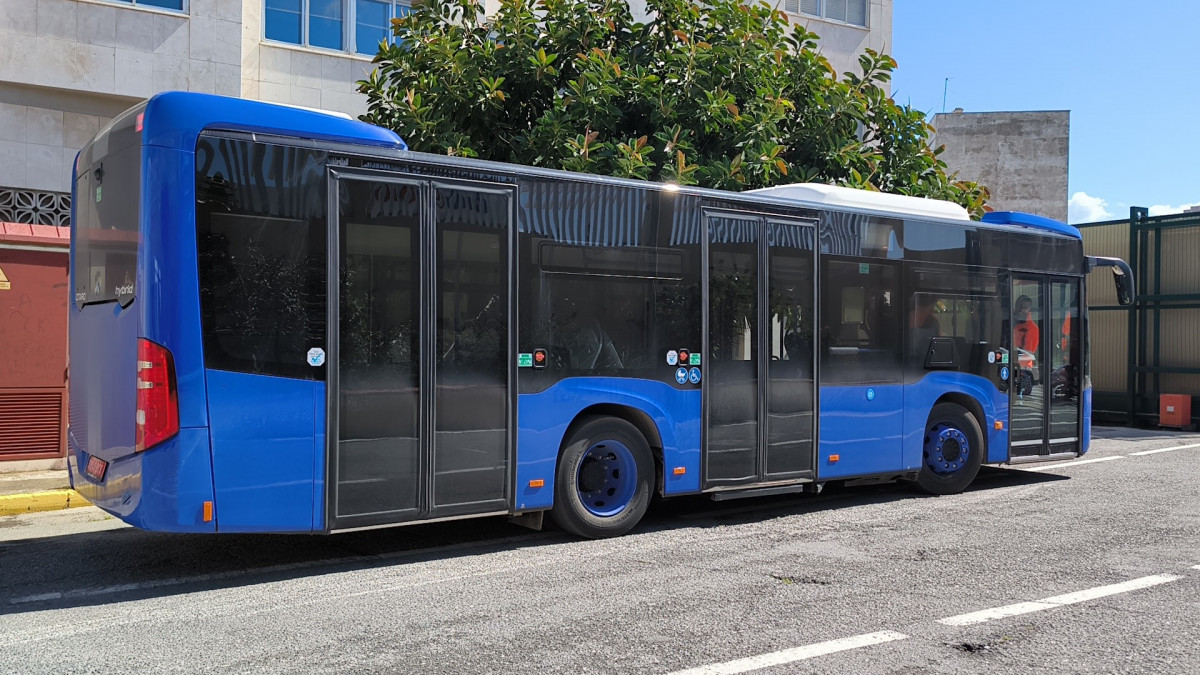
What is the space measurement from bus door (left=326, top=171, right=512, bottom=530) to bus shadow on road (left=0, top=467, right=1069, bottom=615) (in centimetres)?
61

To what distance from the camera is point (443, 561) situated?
7.59 metres

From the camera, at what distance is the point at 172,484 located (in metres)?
6.38

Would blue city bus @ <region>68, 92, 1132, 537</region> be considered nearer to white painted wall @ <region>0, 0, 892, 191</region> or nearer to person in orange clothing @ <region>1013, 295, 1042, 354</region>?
person in orange clothing @ <region>1013, 295, 1042, 354</region>

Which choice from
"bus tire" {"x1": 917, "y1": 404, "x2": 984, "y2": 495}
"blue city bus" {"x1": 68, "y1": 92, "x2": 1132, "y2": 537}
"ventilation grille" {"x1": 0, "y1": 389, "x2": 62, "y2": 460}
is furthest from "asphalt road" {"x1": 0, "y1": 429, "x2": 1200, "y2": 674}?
"ventilation grille" {"x1": 0, "y1": 389, "x2": 62, "y2": 460}

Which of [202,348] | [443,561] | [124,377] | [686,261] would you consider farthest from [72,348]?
[686,261]

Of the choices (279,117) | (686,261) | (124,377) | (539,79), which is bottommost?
(124,377)

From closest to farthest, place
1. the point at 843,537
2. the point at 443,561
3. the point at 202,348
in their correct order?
the point at 202,348
the point at 443,561
the point at 843,537

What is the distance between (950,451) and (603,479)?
451 centimetres

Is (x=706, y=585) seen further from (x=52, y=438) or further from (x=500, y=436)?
(x=52, y=438)

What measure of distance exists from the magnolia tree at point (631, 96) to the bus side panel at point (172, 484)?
705 centimetres

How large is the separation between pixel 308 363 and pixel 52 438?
6.84 meters

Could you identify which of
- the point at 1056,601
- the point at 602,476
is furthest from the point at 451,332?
the point at 1056,601

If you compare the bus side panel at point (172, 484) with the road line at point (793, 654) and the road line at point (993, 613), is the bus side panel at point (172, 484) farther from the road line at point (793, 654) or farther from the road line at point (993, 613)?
the road line at point (993, 613)

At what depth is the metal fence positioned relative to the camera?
68.1ft
